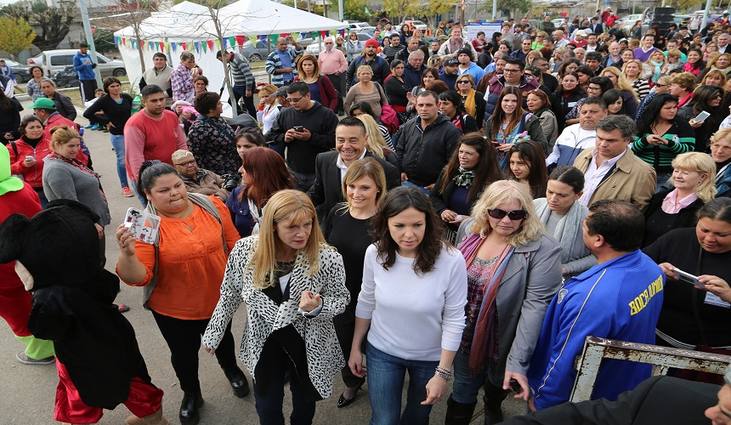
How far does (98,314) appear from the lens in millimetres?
2770

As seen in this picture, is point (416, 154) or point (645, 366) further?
point (416, 154)

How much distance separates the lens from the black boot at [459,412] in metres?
2.89

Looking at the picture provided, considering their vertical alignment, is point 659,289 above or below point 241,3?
below

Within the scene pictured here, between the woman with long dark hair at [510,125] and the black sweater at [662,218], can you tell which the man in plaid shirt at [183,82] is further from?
the black sweater at [662,218]

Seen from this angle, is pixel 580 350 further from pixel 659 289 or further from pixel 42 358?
pixel 42 358

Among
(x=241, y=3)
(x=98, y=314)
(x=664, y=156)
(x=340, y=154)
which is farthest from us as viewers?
(x=241, y=3)

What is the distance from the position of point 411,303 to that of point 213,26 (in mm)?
12292

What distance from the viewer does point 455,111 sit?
19.0ft

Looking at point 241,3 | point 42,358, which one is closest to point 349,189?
point 42,358

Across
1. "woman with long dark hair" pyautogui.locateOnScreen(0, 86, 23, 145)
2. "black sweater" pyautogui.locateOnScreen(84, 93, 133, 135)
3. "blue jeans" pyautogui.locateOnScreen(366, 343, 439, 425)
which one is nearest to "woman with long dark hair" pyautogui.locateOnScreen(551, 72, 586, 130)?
"blue jeans" pyautogui.locateOnScreen(366, 343, 439, 425)

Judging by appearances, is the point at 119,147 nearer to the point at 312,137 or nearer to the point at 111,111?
the point at 111,111

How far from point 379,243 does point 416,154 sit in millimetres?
2522

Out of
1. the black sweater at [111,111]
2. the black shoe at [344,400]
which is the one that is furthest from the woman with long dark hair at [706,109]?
the black sweater at [111,111]

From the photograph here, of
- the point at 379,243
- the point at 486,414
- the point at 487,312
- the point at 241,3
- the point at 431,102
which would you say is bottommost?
the point at 486,414
